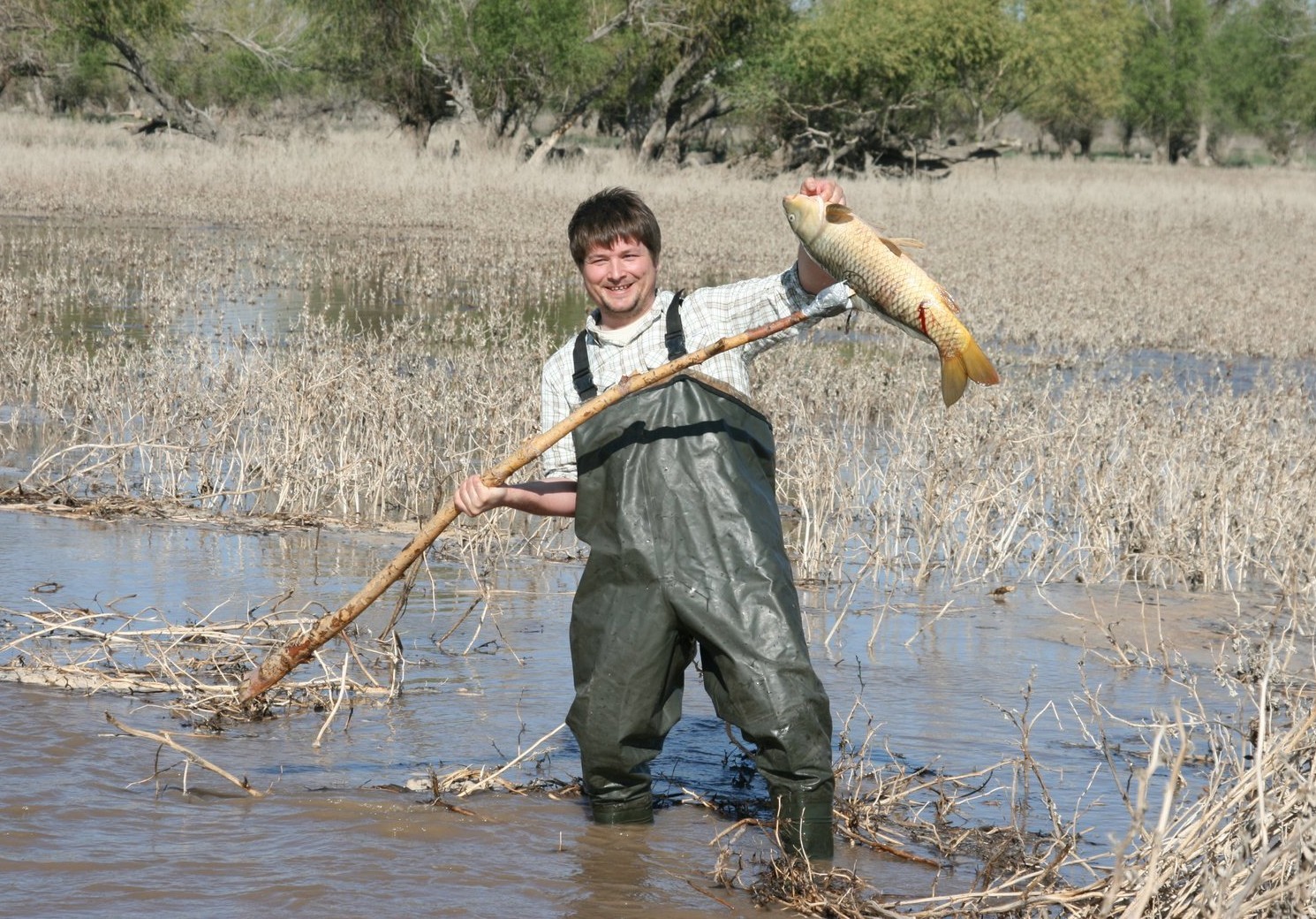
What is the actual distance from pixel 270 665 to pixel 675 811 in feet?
3.94

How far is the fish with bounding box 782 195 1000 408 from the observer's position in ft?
10.7

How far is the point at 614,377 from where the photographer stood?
3.94 metres

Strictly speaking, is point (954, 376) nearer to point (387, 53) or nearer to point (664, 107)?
point (387, 53)

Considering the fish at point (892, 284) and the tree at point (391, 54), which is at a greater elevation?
the tree at point (391, 54)

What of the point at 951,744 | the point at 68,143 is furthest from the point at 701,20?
the point at 951,744

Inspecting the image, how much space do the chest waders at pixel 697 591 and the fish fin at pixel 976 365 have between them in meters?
0.70

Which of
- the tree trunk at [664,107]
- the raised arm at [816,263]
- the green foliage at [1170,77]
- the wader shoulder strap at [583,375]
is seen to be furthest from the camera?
the green foliage at [1170,77]

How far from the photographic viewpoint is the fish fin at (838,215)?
132 inches

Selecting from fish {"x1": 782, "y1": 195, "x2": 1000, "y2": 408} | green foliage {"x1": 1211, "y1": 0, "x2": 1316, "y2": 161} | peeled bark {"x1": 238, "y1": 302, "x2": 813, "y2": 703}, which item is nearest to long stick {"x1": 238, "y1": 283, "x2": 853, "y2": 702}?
peeled bark {"x1": 238, "y1": 302, "x2": 813, "y2": 703}

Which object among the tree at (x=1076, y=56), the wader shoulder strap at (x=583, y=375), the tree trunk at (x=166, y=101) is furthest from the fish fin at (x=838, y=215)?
the tree at (x=1076, y=56)

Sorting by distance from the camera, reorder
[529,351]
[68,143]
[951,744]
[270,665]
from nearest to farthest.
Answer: [270,665] < [951,744] < [529,351] < [68,143]

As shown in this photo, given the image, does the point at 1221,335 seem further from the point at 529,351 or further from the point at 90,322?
the point at 90,322

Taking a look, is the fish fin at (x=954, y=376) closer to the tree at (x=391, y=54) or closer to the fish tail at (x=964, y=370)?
the fish tail at (x=964, y=370)

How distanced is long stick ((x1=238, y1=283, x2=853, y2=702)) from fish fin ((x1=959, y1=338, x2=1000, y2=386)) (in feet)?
1.33
